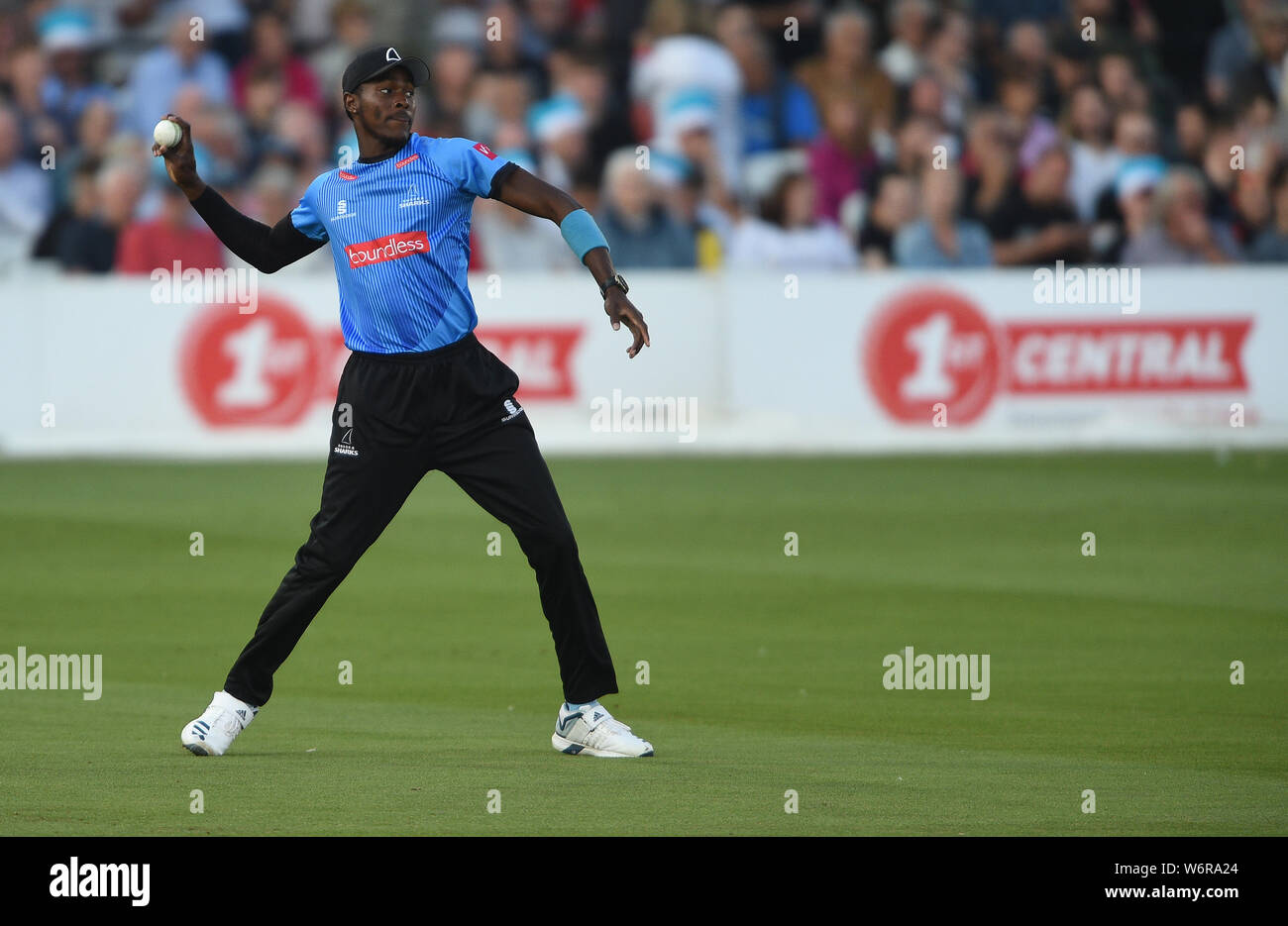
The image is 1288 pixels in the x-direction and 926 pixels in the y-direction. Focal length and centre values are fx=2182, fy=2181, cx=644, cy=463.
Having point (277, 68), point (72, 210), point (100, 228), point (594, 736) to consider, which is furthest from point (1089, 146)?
point (594, 736)

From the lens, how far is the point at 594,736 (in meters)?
8.45

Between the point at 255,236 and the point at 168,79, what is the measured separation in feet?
46.1

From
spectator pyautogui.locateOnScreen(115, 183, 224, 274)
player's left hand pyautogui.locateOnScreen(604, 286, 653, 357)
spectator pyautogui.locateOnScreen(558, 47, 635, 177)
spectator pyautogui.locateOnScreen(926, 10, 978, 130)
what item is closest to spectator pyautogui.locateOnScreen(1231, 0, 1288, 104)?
spectator pyautogui.locateOnScreen(926, 10, 978, 130)

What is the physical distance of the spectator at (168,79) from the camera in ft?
71.6

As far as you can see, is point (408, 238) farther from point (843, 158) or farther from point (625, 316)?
point (843, 158)

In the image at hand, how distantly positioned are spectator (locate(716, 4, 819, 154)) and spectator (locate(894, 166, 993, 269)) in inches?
88.8

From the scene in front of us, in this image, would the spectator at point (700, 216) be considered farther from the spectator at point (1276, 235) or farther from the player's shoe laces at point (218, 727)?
the player's shoe laces at point (218, 727)

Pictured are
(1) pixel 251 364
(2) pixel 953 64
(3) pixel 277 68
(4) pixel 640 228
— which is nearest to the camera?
(1) pixel 251 364

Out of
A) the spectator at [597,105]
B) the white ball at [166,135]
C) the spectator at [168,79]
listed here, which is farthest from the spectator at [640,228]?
the white ball at [166,135]

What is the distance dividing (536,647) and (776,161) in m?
11.9

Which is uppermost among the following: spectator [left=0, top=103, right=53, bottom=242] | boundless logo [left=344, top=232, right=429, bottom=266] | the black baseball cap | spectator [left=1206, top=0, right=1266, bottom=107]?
spectator [left=1206, top=0, right=1266, bottom=107]

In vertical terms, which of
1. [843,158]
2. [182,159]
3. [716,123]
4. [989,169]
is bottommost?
[182,159]

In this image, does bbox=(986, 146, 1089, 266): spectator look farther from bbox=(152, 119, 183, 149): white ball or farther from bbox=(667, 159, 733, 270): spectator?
bbox=(152, 119, 183, 149): white ball

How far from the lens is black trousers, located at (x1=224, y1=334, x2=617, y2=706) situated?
27.1 feet
